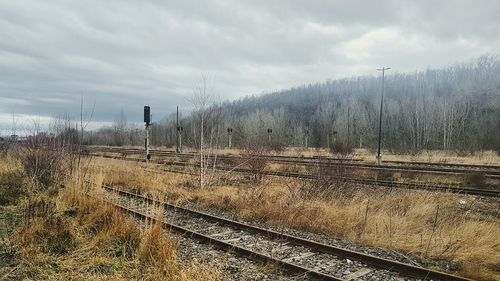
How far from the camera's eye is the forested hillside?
6297cm

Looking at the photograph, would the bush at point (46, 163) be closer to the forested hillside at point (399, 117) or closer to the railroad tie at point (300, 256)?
the railroad tie at point (300, 256)

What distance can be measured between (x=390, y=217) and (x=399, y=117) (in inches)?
3194

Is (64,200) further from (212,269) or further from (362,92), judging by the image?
(362,92)

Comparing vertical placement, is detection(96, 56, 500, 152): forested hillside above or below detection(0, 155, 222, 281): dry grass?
above

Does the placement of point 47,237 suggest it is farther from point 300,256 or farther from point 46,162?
point 46,162


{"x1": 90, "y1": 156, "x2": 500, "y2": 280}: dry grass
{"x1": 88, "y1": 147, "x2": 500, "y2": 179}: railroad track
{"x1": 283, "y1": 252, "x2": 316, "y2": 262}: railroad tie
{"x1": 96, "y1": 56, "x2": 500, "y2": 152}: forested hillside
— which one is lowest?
{"x1": 283, "y1": 252, "x2": 316, "y2": 262}: railroad tie

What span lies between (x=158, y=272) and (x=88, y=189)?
7.83 metres

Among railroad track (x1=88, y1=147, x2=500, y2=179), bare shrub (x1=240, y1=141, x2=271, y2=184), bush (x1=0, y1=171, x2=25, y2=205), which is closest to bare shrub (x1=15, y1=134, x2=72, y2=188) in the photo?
bush (x1=0, y1=171, x2=25, y2=205)

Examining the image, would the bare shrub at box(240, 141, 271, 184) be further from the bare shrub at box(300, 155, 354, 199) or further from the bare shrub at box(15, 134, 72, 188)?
the bare shrub at box(15, 134, 72, 188)

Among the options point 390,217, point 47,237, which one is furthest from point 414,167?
point 47,237

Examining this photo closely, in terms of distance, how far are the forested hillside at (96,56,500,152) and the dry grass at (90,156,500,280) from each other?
24.5 metres

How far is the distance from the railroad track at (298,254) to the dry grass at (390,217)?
2.90 feet

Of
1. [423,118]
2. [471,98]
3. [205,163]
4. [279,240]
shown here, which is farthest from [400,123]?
[279,240]

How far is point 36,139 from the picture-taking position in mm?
12938
